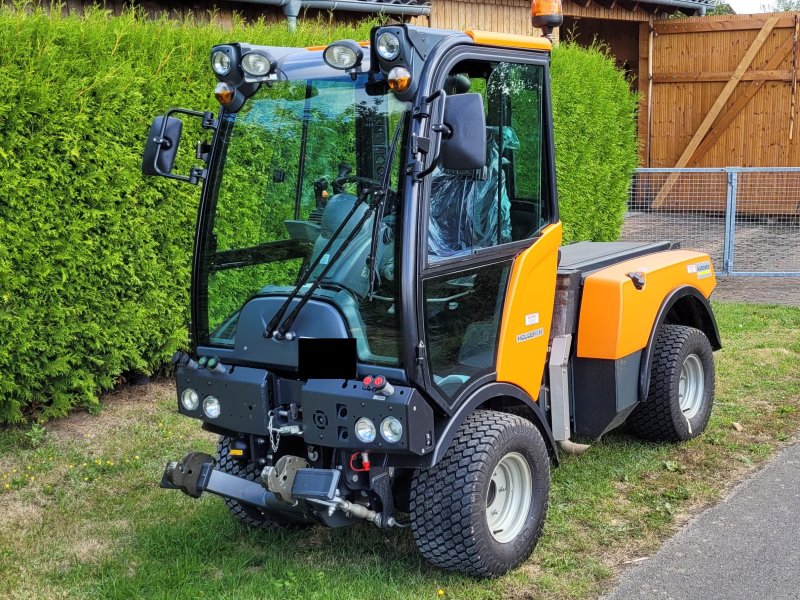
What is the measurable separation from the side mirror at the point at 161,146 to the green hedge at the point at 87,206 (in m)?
1.86

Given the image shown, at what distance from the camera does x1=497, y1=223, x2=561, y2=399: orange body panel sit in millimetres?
4230

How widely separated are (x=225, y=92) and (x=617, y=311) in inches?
88.1

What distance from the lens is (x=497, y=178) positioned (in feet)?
13.9

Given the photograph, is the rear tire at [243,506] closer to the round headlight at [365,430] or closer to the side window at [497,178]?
the round headlight at [365,430]

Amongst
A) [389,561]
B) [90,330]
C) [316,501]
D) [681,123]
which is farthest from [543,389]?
[681,123]

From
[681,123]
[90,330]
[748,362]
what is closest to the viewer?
[90,330]

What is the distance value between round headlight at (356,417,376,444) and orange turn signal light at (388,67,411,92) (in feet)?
4.18

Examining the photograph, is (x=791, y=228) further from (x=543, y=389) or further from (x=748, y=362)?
(x=543, y=389)

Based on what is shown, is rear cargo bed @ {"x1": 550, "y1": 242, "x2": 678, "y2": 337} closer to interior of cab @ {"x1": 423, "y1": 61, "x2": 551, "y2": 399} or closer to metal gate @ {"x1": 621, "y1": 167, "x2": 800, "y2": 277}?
interior of cab @ {"x1": 423, "y1": 61, "x2": 551, "y2": 399}

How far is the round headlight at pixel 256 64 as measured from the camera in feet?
13.3

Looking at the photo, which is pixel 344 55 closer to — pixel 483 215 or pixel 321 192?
pixel 321 192

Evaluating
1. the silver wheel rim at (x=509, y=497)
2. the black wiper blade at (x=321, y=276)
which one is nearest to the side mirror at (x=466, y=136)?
the black wiper blade at (x=321, y=276)

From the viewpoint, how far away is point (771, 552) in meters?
4.32

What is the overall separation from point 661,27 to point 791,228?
15.8ft
